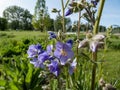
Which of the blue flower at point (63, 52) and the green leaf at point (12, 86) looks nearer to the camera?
the blue flower at point (63, 52)

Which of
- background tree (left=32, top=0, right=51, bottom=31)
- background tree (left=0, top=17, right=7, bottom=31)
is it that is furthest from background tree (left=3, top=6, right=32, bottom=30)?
background tree (left=32, top=0, right=51, bottom=31)

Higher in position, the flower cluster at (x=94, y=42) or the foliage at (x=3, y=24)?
the flower cluster at (x=94, y=42)

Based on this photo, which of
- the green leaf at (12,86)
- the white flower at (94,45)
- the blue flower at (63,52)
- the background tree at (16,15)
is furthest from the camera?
the background tree at (16,15)

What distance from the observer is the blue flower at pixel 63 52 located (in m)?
1.35

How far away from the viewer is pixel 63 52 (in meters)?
1.37

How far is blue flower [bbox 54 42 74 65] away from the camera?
4.44 feet

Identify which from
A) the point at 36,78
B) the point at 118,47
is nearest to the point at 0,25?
the point at 118,47

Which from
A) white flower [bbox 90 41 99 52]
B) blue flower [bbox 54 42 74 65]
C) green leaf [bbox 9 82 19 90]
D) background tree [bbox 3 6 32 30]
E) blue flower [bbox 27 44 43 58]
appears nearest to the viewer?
white flower [bbox 90 41 99 52]

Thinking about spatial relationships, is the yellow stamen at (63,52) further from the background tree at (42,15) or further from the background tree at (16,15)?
the background tree at (16,15)

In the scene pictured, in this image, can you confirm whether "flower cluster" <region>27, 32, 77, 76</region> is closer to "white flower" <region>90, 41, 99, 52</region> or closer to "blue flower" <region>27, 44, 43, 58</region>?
"white flower" <region>90, 41, 99, 52</region>

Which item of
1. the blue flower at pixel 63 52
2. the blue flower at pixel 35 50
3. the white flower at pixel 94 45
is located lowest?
the blue flower at pixel 35 50

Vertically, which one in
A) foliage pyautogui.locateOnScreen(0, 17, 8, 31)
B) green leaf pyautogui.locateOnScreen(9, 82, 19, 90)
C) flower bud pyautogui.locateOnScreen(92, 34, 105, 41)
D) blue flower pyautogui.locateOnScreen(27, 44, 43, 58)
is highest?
flower bud pyautogui.locateOnScreen(92, 34, 105, 41)

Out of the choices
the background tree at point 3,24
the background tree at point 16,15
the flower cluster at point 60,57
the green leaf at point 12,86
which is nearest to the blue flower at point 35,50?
the flower cluster at point 60,57

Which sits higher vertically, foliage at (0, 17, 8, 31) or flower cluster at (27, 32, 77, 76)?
flower cluster at (27, 32, 77, 76)
